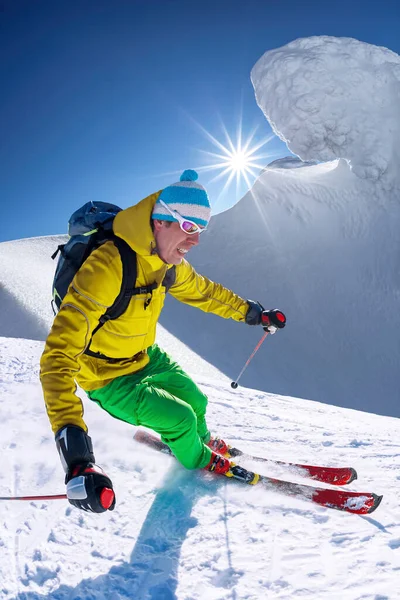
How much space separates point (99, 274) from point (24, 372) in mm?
3396

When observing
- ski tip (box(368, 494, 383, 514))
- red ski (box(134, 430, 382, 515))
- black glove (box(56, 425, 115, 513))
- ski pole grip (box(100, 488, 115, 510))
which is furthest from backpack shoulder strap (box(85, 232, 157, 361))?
ski tip (box(368, 494, 383, 514))

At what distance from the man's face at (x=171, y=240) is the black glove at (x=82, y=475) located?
1192 mm

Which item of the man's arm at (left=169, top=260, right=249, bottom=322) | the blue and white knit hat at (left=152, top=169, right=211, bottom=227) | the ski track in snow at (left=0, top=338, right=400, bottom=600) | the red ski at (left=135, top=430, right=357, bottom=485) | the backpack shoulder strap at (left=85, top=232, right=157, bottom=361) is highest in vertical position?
the man's arm at (left=169, top=260, right=249, bottom=322)

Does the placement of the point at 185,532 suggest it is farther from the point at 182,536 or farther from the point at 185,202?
the point at 185,202

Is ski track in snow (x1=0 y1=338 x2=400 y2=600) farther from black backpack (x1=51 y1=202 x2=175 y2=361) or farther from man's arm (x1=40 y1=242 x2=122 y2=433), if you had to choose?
black backpack (x1=51 y1=202 x2=175 y2=361)

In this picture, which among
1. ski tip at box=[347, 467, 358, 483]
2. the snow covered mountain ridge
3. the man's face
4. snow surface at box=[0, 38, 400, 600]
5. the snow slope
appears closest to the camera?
snow surface at box=[0, 38, 400, 600]

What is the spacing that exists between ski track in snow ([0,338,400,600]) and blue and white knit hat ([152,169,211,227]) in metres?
1.78

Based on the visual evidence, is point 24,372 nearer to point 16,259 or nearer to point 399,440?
point 399,440

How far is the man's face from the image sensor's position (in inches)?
94.3

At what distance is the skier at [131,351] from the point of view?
1863mm

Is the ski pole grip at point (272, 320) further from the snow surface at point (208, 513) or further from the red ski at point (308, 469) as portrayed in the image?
the red ski at point (308, 469)

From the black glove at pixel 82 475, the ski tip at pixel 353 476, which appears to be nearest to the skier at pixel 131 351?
the black glove at pixel 82 475

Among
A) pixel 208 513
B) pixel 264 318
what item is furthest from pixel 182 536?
pixel 264 318

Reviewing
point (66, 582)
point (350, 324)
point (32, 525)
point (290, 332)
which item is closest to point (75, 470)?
point (66, 582)
